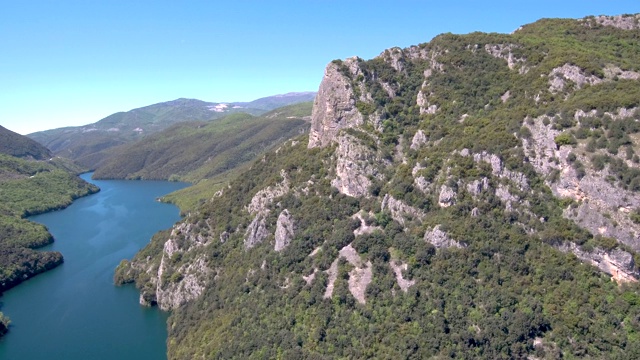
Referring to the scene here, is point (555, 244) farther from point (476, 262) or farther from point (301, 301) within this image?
point (301, 301)

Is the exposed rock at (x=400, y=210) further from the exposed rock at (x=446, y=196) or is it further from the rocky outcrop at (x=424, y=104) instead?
the rocky outcrop at (x=424, y=104)

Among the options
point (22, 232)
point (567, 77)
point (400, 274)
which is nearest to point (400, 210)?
point (400, 274)

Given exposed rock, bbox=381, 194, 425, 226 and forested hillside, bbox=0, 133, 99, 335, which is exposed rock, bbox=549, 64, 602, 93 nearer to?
exposed rock, bbox=381, 194, 425, 226

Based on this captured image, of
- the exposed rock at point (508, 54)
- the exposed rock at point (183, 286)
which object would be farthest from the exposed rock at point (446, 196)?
the exposed rock at point (183, 286)

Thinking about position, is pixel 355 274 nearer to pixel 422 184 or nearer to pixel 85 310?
pixel 422 184

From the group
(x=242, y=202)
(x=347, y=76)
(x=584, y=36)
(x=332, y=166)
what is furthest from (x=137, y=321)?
(x=584, y=36)
